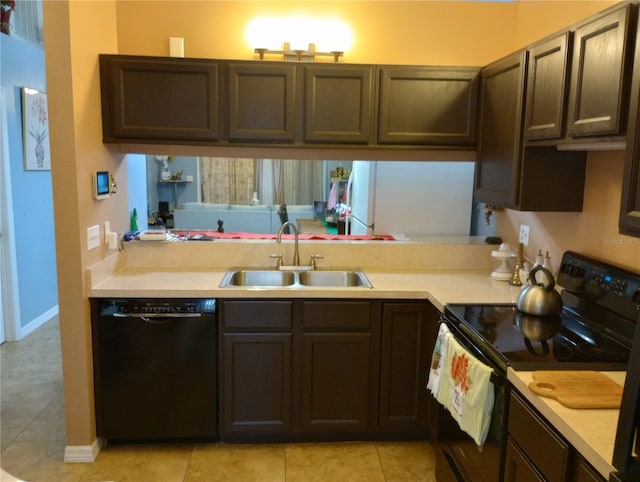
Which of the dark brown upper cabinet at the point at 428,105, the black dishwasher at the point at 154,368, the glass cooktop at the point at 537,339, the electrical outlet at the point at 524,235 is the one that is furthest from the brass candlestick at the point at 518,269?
the black dishwasher at the point at 154,368

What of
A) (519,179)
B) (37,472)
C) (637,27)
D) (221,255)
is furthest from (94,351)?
(637,27)

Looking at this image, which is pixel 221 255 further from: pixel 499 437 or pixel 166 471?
pixel 499 437

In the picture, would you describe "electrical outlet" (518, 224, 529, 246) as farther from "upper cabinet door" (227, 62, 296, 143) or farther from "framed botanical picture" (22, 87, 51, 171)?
"framed botanical picture" (22, 87, 51, 171)

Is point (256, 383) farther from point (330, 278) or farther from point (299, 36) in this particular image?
point (299, 36)

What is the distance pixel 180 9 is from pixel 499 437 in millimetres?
2810

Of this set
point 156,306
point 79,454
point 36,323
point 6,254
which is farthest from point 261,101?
point 36,323

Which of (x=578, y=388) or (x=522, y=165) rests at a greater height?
(x=522, y=165)

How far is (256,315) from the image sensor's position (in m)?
2.72

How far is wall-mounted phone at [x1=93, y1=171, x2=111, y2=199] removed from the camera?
2.71m

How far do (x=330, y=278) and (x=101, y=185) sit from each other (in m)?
1.38

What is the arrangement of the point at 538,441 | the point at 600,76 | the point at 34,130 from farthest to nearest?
the point at 34,130, the point at 600,76, the point at 538,441

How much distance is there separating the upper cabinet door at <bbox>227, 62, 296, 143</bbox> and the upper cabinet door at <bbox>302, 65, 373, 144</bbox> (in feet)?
0.32

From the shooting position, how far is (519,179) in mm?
2465

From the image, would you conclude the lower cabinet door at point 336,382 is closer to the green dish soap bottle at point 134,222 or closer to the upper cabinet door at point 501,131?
the upper cabinet door at point 501,131
